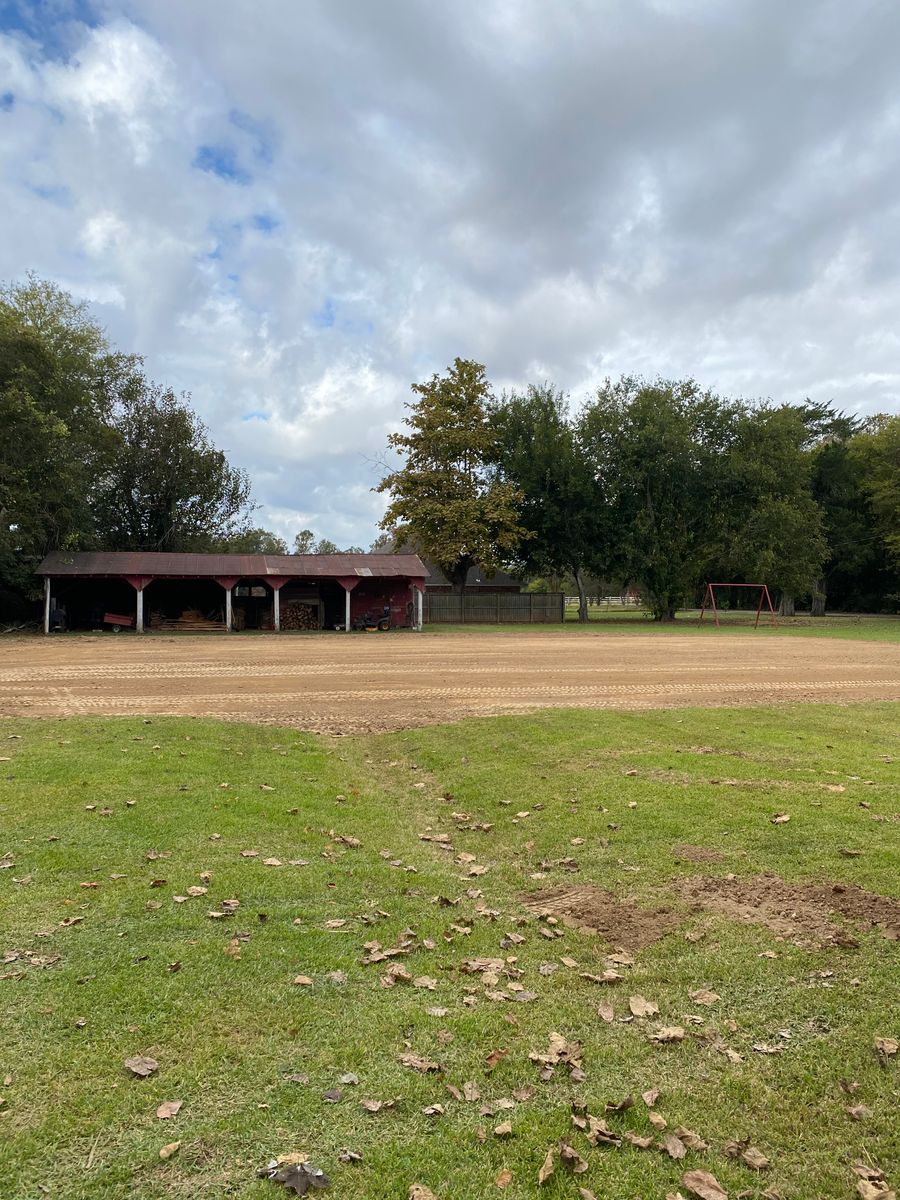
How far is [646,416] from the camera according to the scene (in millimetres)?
47344

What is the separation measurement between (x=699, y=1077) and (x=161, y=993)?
8.31 feet

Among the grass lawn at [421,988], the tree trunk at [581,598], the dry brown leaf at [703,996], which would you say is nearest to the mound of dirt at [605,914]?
the grass lawn at [421,988]

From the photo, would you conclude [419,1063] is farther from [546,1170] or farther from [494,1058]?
[546,1170]

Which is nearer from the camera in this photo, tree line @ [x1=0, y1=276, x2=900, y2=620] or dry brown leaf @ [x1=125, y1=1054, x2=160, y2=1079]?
dry brown leaf @ [x1=125, y1=1054, x2=160, y2=1079]

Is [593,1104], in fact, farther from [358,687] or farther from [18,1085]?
[358,687]

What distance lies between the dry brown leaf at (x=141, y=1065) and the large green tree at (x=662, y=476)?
150 feet

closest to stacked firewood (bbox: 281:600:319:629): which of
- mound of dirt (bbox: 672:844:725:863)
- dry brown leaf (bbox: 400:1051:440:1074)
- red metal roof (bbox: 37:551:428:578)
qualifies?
red metal roof (bbox: 37:551:428:578)

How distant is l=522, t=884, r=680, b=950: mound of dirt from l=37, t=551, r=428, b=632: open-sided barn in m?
33.0

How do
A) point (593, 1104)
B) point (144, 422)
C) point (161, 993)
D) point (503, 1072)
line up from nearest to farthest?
point (593, 1104), point (503, 1072), point (161, 993), point (144, 422)

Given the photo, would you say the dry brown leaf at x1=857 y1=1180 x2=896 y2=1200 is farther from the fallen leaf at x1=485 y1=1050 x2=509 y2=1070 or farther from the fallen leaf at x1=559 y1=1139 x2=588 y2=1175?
the fallen leaf at x1=485 y1=1050 x2=509 y2=1070

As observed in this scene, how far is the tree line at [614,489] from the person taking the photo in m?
46.3

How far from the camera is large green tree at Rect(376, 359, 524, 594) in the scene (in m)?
44.8

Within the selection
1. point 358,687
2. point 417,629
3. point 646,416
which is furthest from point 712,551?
point 358,687

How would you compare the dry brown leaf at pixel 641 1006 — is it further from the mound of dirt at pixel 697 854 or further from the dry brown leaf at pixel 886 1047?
the mound of dirt at pixel 697 854
